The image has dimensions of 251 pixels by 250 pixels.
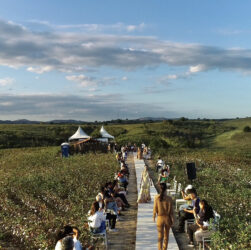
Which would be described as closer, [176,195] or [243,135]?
[176,195]

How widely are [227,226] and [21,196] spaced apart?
29.9 ft

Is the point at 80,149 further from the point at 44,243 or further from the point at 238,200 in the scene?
the point at 44,243

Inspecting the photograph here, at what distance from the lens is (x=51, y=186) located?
621 inches

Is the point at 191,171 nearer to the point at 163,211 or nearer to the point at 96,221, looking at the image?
the point at 96,221

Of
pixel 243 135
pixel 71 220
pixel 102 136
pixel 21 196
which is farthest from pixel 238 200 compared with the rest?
pixel 243 135

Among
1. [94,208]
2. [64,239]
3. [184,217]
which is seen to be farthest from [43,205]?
[64,239]

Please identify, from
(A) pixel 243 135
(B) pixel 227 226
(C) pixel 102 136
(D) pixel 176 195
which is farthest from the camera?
(A) pixel 243 135

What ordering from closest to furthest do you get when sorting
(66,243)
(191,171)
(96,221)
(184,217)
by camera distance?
(66,243)
(96,221)
(184,217)
(191,171)

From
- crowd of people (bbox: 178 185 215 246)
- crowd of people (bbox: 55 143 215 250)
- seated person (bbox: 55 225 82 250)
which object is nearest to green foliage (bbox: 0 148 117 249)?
crowd of people (bbox: 55 143 215 250)

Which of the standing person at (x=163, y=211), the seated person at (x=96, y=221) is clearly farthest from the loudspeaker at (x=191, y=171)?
the standing person at (x=163, y=211)

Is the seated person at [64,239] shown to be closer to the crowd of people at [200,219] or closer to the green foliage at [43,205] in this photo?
the green foliage at [43,205]

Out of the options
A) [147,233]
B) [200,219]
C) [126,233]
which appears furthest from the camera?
[126,233]

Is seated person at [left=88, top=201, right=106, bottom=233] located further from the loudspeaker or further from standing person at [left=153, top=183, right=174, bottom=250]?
the loudspeaker

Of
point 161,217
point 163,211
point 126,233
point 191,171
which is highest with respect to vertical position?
point 163,211
